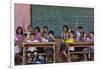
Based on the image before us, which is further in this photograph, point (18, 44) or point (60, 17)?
point (60, 17)

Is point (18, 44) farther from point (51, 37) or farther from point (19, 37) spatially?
point (51, 37)

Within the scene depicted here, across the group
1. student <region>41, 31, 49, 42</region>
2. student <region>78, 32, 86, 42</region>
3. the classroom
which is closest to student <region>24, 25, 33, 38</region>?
the classroom

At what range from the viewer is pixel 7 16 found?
2658 millimetres

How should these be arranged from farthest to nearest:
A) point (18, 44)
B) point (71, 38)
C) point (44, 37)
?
point (71, 38) → point (44, 37) → point (18, 44)

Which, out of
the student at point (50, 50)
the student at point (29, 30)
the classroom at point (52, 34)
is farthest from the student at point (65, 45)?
the student at point (29, 30)

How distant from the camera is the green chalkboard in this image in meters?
2.78

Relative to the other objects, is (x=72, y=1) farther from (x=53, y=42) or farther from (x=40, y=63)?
(x=40, y=63)

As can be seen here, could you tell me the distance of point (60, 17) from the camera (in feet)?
9.38

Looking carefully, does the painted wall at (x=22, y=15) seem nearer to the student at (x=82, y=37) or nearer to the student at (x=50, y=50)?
the student at (x=50, y=50)

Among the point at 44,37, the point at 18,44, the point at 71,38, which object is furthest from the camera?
the point at 71,38

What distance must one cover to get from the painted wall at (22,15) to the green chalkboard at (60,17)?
6 centimetres

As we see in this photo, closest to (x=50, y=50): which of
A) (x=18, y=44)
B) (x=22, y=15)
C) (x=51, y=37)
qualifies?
(x=51, y=37)

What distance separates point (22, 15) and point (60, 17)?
411 millimetres

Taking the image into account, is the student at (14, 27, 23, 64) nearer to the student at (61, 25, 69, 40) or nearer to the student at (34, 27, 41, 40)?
the student at (34, 27, 41, 40)
